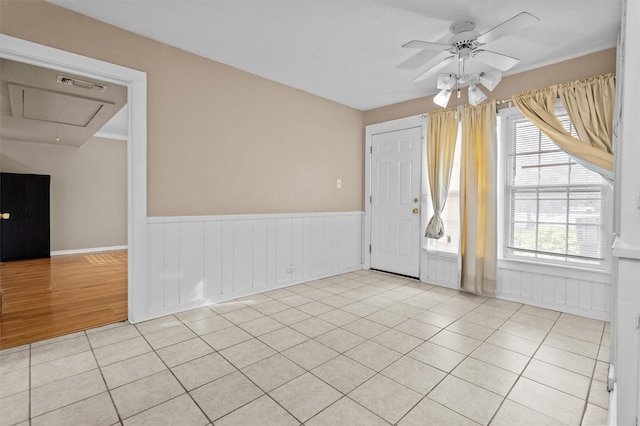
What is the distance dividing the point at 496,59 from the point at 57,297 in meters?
5.25

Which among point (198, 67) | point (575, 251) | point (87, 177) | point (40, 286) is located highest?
point (198, 67)

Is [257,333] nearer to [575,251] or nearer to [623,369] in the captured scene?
[623,369]

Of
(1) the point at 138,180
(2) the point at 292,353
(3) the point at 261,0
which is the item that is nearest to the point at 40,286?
(1) the point at 138,180

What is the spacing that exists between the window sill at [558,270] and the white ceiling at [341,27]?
2156 millimetres

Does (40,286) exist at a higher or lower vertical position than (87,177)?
lower

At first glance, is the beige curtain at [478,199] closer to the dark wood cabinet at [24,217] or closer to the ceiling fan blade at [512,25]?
the ceiling fan blade at [512,25]

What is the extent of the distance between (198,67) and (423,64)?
2.38 meters

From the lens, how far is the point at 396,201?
15.3ft

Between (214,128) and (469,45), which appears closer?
(469,45)

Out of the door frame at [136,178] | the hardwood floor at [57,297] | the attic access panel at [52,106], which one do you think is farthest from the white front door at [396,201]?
Result: the attic access panel at [52,106]

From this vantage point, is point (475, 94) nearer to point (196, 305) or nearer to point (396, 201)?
point (396, 201)

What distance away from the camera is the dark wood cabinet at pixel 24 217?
591 cm

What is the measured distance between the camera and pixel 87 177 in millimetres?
6918

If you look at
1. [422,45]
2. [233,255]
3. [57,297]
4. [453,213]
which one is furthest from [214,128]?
[453,213]
